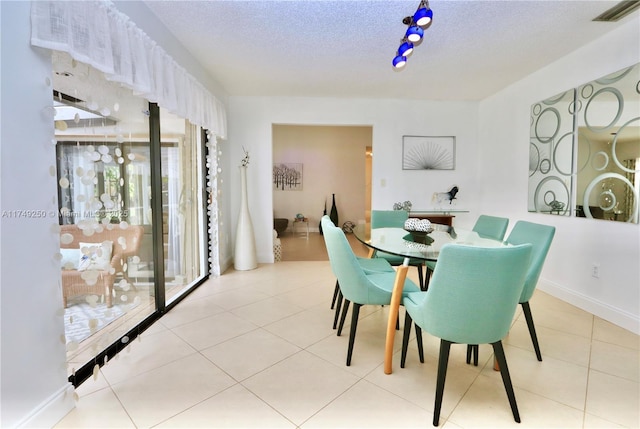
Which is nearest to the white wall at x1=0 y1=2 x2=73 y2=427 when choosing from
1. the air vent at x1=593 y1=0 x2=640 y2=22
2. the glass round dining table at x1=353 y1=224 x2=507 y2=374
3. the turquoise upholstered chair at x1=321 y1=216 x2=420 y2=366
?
the turquoise upholstered chair at x1=321 y1=216 x2=420 y2=366

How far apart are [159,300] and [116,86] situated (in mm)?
1680

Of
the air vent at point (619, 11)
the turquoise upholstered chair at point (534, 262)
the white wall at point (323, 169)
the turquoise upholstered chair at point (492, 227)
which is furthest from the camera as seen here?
the white wall at point (323, 169)

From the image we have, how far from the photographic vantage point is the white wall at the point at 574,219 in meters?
2.48

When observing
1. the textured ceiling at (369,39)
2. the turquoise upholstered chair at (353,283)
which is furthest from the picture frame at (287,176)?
the turquoise upholstered chair at (353,283)

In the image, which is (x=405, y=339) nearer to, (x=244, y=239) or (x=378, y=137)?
(x=244, y=239)

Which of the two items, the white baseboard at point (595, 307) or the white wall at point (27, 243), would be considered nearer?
the white wall at point (27, 243)

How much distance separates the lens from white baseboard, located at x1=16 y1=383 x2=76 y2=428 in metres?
1.33

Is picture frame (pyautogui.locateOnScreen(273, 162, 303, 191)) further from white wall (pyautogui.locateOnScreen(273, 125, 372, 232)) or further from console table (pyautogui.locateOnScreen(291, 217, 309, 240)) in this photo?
console table (pyautogui.locateOnScreen(291, 217, 309, 240))

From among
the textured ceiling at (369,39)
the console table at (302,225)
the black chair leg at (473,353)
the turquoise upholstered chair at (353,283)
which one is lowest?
the black chair leg at (473,353)

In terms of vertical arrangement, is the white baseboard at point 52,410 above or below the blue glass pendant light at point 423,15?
below

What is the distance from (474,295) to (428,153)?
3.57 metres

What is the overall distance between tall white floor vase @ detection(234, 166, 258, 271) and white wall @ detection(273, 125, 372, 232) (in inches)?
124

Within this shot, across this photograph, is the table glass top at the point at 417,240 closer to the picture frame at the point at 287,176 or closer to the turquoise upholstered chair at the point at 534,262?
the turquoise upholstered chair at the point at 534,262

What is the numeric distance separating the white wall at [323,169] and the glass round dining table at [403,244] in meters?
4.44
